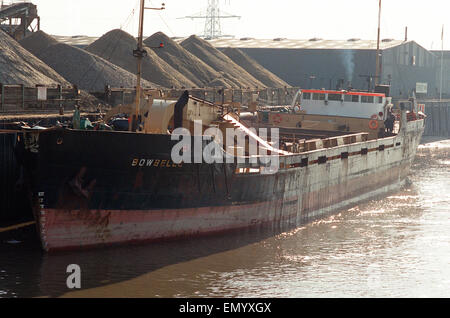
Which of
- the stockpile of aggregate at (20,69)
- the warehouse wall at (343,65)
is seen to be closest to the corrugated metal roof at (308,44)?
the warehouse wall at (343,65)

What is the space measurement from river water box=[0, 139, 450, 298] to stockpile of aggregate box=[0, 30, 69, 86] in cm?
2192

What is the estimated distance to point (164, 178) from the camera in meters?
21.3

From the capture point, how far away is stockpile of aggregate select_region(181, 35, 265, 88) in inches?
2790

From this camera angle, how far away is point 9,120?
28.1 m

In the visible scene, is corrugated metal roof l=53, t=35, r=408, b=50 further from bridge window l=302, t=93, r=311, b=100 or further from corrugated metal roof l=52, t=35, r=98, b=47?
bridge window l=302, t=93, r=311, b=100

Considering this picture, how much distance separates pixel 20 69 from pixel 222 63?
33.9 meters

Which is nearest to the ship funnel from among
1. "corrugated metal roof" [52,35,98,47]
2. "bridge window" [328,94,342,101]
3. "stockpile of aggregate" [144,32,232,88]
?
"bridge window" [328,94,342,101]

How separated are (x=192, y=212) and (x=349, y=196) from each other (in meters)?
11.7

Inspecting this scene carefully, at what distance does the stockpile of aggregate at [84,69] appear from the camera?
49.1 metres

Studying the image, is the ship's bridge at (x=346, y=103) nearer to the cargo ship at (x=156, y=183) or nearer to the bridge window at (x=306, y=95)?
the bridge window at (x=306, y=95)

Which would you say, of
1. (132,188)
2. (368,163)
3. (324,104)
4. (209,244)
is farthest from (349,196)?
(132,188)

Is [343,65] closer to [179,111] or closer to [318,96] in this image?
[318,96]

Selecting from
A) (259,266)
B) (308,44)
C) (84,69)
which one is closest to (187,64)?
(84,69)

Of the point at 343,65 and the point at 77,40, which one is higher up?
the point at 77,40
